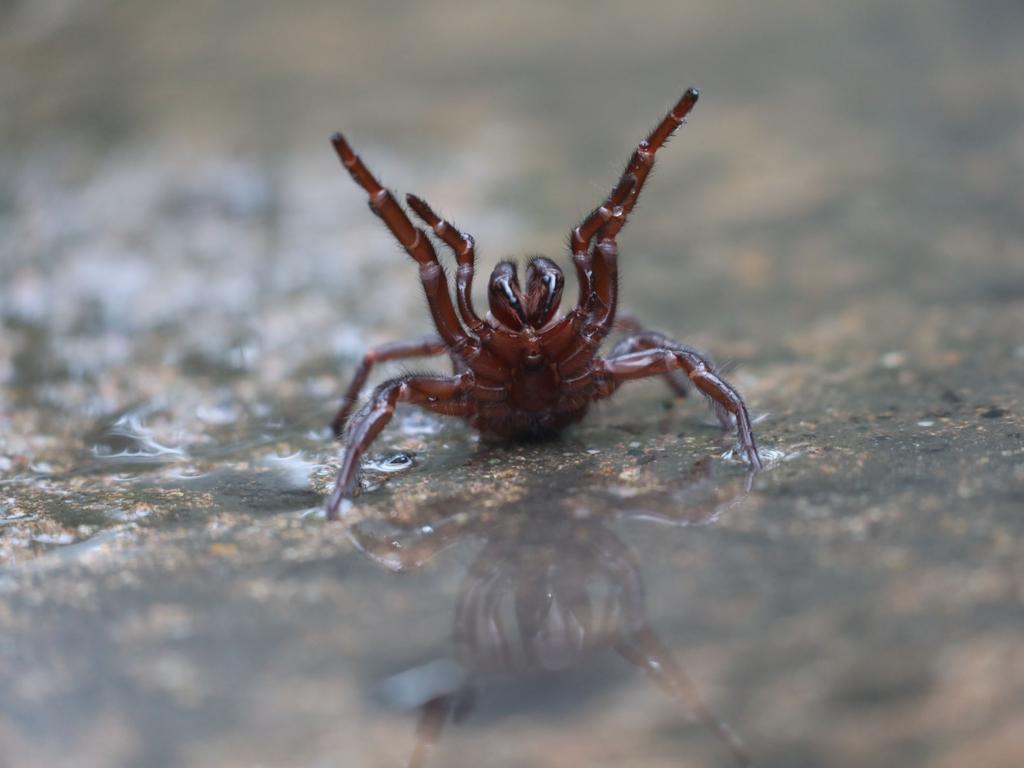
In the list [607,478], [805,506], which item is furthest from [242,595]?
[805,506]

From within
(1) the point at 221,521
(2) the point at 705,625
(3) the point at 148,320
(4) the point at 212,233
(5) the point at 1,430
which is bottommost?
(2) the point at 705,625

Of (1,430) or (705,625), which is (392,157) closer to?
(1,430)

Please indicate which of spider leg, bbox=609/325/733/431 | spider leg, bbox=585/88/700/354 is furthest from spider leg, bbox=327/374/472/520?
spider leg, bbox=609/325/733/431

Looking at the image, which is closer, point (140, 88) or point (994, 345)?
point (994, 345)

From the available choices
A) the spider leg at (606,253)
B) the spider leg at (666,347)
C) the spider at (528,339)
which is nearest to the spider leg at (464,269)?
the spider at (528,339)

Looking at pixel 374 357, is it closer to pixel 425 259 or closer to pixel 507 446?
pixel 507 446

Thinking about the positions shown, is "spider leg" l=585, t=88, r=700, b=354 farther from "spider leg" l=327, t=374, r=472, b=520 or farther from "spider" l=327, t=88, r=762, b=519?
"spider leg" l=327, t=374, r=472, b=520

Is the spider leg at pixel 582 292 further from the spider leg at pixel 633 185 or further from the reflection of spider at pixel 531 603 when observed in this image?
the reflection of spider at pixel 531 603

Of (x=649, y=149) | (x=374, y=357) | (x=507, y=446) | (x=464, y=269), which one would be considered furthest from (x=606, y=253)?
(x=374, y=357)
